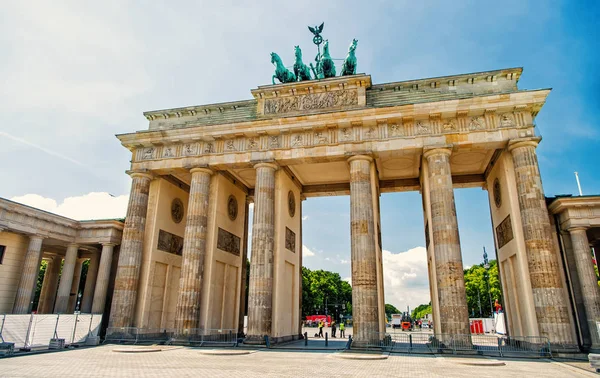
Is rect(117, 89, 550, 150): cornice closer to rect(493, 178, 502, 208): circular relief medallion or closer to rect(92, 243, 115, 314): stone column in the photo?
rect(493, 178, 502, 208): circular relief medallion

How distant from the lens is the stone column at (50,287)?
3516cm

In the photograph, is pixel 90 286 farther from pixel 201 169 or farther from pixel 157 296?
pixel 201 169

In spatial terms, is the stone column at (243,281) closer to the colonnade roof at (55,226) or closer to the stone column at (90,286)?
the colonnade roof at (55,226)

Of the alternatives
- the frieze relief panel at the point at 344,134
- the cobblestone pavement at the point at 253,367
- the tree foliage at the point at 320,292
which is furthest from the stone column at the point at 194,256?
the tree foliage at the point at 320,292

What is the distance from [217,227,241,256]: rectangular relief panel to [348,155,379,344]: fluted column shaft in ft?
33.0

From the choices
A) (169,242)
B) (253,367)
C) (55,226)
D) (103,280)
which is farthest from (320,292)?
(253,367)

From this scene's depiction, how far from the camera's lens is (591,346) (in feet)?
65.1

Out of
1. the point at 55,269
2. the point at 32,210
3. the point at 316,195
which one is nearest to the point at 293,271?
the point at 316,195

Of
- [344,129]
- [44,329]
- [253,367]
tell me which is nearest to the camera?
[253,367]

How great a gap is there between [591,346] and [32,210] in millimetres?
36019

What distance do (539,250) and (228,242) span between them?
20.2 m

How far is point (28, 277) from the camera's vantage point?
27.2 m

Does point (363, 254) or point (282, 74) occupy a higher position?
point (282, 74)

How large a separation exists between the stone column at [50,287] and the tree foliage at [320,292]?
185 feet
